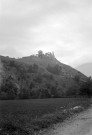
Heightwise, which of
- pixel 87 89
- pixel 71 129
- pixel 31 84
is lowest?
pixel 71 129

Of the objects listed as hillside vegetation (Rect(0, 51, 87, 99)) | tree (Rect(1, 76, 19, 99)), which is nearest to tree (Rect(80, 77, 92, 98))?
hillside vegetation (Rect(0, 51, 87, 99))

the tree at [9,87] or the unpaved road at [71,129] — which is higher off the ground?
the tree at [9,87]

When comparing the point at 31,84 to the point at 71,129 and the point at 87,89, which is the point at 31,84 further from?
the point at 71,129

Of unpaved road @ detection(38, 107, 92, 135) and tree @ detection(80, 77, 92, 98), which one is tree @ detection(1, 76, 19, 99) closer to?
tree @ detection(80, 77, 92, 98)

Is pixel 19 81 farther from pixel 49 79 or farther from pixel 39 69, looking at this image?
pixel 39 69

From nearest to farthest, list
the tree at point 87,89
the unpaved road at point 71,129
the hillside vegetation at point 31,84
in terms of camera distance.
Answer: the unpaved road at point 71,129 → the tree at point 87,89 → the hillside vegetation at point 31,84

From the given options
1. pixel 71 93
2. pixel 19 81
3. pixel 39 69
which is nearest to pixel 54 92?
pixel 71 93

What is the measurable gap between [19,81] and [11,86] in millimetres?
14048

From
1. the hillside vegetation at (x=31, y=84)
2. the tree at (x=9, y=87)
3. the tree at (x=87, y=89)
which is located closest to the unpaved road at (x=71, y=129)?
the tree at (x=87, y=89)

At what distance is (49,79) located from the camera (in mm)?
163500

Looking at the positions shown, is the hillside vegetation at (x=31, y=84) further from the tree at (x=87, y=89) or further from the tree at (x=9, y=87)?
the tree at (x=87, y=89)

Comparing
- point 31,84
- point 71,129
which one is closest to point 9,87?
point 31,84

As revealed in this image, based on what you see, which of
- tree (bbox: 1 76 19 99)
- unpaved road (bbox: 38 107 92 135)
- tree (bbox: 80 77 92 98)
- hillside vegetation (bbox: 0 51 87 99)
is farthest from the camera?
hillside vegetation (bbox: 0 51 87 99)

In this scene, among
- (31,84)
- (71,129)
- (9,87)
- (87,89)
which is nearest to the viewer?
(71,129)
